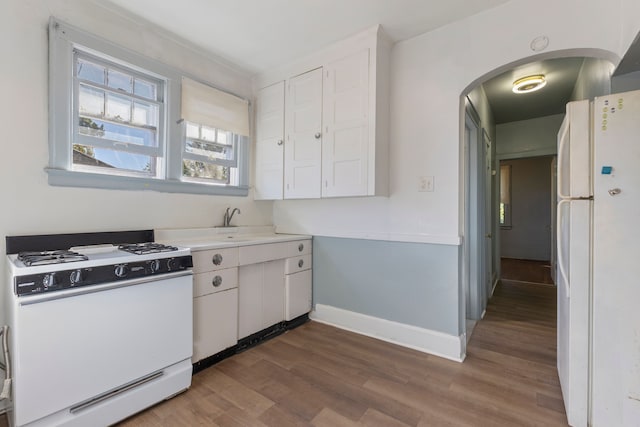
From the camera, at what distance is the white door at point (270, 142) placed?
9.78ft

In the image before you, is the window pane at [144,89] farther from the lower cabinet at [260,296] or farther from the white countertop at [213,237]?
the lower cabinet at [260,296]

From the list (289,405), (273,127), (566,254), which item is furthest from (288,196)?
(566,254)

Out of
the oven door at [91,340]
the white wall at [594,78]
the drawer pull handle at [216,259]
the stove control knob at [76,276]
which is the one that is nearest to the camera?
the oven door at [91,340]

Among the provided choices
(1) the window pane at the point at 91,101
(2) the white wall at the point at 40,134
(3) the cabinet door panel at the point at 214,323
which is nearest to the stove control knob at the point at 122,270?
(3) the cabinet door panel at the point at 214,323

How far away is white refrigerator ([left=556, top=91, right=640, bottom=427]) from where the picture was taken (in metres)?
1.37

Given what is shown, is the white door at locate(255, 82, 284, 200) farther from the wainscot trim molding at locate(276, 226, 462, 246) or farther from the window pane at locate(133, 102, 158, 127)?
the window pane at locate(133, 102, 158, 127)

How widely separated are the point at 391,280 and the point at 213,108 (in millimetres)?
2320

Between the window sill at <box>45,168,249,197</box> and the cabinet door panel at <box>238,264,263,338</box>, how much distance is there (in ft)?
2.90

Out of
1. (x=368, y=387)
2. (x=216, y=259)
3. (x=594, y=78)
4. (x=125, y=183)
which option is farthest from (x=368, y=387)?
(x=594, y=78)

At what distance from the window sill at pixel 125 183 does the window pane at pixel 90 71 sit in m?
0.71

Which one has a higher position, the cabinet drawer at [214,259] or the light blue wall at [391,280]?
the cabinet drawer at [214,259]

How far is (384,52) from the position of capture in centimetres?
248

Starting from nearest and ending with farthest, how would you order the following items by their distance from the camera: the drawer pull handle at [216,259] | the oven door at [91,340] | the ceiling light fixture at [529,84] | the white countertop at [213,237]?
1. the oven door at [91,340]
2. the drawer pull handle at [216,259]
3. the white countertop at [213,237]
4. the ceiling light fixture at [529,84]

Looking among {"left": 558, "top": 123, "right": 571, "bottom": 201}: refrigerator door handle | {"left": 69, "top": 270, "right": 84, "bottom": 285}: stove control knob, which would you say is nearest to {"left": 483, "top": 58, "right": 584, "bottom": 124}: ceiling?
{"left": 558, "top": 123, "right": 571, "bottom": 201}: refrigerator door handle
